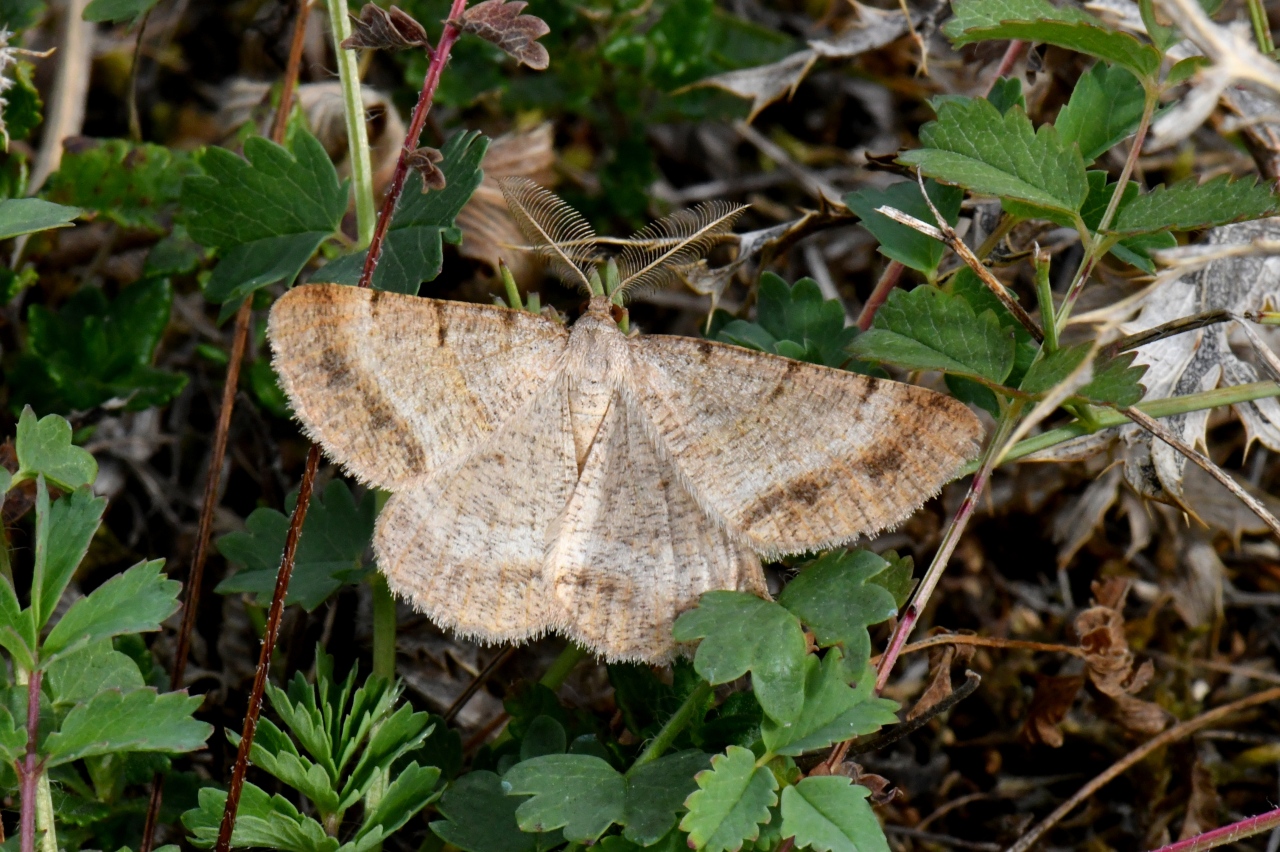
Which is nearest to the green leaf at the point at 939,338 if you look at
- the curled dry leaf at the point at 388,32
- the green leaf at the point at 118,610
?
the curled dry leaf at the point at 388,32

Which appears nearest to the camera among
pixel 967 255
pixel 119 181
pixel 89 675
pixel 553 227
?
pixel 89 675

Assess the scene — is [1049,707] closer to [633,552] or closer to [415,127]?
[633,552]

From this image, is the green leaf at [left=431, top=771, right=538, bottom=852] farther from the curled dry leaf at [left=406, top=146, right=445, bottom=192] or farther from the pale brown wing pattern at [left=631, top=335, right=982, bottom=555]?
the curled dry leaf at [left=406, top=146, right=445, bottom=192]

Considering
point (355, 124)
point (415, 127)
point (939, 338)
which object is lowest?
point (939, 338)

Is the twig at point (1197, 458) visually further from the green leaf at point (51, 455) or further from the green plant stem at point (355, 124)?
the green leaf at point (51, 455)

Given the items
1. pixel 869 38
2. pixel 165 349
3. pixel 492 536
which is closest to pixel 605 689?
pixel 492 536

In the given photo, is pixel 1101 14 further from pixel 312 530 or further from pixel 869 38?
pixel 312 530

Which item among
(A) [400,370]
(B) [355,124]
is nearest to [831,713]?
(A) [400,370]
